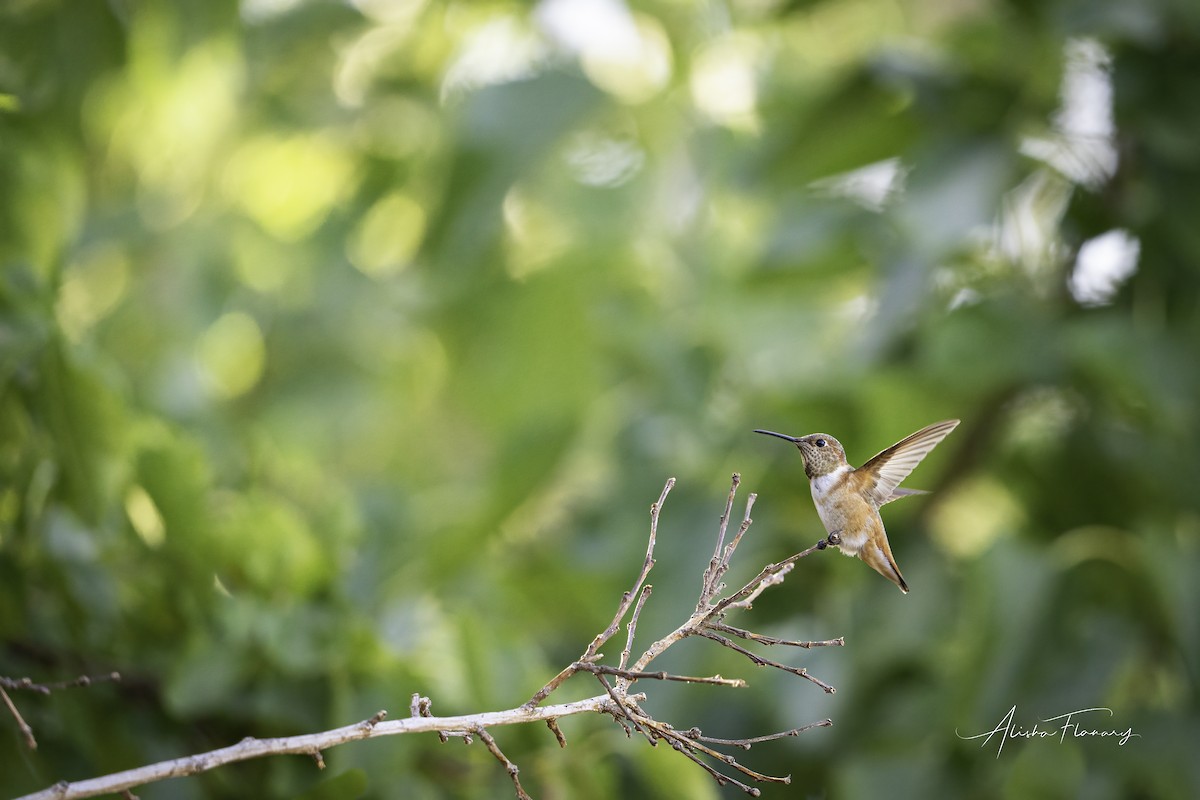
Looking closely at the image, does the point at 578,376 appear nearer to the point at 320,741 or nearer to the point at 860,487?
the point at 860,487

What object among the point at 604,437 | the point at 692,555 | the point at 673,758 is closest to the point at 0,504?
the point at 673,758

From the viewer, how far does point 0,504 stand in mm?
981

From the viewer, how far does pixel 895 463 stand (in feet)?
2.11

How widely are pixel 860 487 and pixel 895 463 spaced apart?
0.03 meters

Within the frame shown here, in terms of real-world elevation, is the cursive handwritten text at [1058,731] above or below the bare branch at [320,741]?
below

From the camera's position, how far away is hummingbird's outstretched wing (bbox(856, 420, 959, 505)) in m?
0.61

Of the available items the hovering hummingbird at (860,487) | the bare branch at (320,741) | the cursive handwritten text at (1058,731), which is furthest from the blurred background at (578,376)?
the hovering hummingbird at (860,487)

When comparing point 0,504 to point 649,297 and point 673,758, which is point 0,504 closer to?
point 673,758

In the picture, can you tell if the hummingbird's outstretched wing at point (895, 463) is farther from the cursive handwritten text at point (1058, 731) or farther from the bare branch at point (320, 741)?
the cursive handwritten text at point (1058, 731)

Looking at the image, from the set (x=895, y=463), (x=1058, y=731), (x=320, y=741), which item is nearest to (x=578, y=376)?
(x=1058, y=731)

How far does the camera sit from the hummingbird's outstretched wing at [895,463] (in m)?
0.61

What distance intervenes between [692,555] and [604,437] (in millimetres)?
466

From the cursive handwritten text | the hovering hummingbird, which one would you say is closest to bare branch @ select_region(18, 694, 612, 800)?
the hovering hummingbird

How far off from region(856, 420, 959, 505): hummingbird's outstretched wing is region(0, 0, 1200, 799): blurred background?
1.30ft
